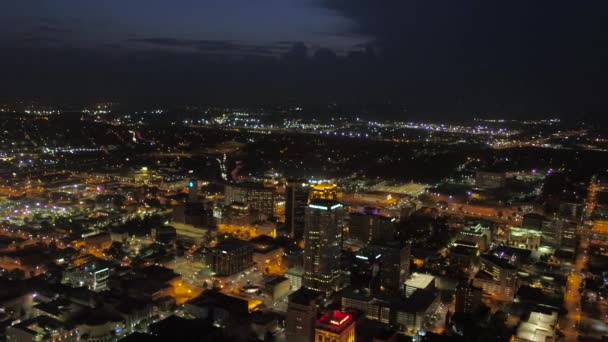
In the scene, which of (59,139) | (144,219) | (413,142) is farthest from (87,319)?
(413,142)

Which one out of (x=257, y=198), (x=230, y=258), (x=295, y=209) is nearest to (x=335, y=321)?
(x=230, y=258)

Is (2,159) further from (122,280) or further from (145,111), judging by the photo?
(145,111)

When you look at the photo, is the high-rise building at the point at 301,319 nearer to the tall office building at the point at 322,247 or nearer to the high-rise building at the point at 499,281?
the tall office building at the point at 322,247

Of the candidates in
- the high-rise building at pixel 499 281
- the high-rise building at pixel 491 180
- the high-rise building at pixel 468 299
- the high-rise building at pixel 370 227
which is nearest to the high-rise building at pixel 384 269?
the high-rise building at pixel 468 299

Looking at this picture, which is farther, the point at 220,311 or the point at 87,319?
the point at 220,311

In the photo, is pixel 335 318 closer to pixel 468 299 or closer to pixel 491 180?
pixel 468 299

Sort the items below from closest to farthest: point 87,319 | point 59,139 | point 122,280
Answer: point 87,319, point 122,280, point 59,139
